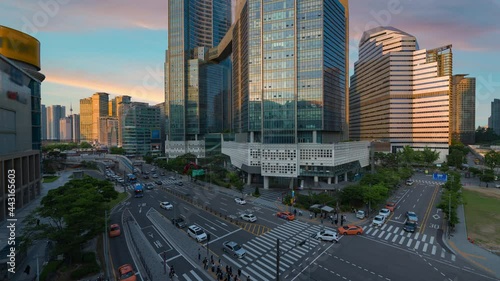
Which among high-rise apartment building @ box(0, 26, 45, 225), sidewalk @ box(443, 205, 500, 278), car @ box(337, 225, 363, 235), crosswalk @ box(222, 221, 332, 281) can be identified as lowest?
Result: crosswalk @ box(222, 221, 332, 281)

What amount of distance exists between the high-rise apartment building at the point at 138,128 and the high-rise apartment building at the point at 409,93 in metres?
159

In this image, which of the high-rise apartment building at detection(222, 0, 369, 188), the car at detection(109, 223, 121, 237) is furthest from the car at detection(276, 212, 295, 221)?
the car at detection(109, 223, 121, 237)

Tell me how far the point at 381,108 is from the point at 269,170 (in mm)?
104481

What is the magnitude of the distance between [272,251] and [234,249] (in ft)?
17.8

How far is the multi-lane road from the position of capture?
2689cm

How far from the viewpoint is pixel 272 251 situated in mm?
32406

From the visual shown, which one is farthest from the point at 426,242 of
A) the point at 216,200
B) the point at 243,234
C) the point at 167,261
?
the point at 216,200

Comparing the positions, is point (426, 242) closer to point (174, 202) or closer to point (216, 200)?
point (216, 200)


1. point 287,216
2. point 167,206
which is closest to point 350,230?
point 287,216

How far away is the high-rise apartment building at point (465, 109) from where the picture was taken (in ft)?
581

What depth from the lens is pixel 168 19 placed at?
Result: 5285 inches

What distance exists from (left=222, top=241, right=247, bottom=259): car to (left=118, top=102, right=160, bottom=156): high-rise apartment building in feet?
516

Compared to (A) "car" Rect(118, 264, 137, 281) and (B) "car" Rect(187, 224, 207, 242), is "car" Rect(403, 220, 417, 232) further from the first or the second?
(A) "car" Rect(118, 264, 137, 281)

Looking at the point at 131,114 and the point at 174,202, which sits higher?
the point at 131,114
